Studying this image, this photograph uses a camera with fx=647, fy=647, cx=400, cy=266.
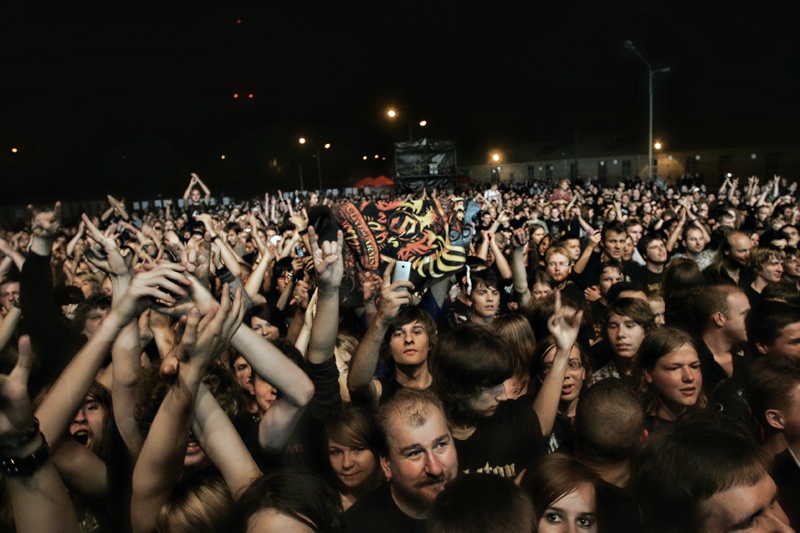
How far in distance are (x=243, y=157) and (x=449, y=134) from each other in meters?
25.3

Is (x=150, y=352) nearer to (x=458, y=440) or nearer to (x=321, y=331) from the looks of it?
(x=321, y=331)

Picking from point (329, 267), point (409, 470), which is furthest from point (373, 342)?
point (409, 470)

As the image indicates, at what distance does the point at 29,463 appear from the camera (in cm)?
175

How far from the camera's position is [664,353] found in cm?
322

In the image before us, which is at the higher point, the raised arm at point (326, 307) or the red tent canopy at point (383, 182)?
the red tent canopy at point (383, 182)

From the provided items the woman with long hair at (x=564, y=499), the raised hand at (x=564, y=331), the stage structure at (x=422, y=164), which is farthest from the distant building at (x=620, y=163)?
the woman with long hair at (x=564, y=499)

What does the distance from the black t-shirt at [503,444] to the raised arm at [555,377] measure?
0.12 m

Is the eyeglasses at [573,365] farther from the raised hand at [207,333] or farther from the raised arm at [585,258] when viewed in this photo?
the raised arm at [585,258]

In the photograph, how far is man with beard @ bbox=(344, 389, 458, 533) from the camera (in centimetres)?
229

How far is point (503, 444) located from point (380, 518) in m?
0.69

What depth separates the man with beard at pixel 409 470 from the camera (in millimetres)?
2291

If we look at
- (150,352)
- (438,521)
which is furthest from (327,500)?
(150,352)

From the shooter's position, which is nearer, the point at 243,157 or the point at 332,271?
the point at 332,271

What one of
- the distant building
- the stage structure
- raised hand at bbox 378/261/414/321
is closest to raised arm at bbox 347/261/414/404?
raised hand at bbox 378/261/414/321
